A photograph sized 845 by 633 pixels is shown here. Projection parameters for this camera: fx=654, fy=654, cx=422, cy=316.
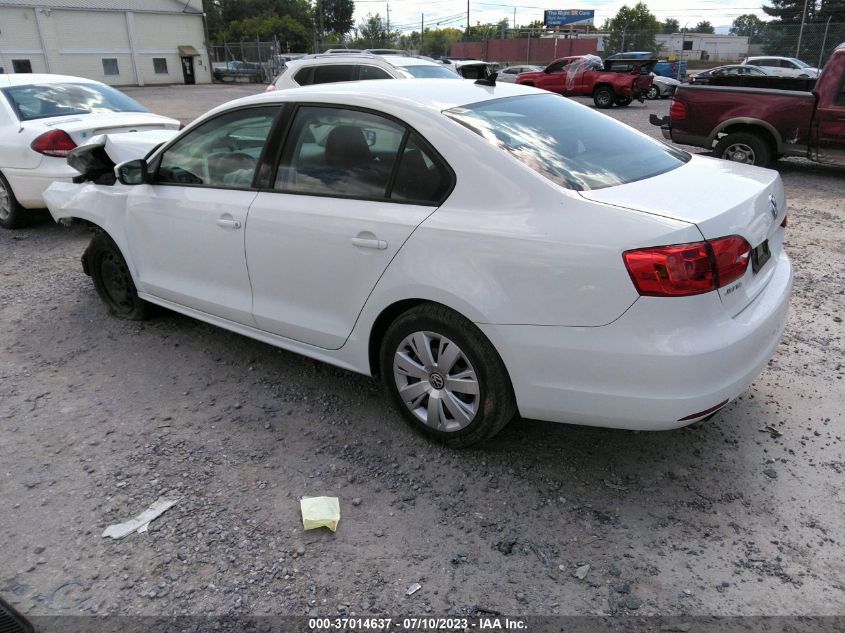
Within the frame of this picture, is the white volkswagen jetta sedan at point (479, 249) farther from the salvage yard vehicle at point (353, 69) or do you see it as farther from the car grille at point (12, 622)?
the salvage yard vehicle at point (353, 69)

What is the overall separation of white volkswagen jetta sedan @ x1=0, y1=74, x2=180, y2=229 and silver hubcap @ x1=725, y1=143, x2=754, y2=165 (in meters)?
7.62

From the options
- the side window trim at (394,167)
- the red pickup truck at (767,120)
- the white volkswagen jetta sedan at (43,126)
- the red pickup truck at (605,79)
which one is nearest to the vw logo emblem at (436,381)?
the side window trim at (394,167)

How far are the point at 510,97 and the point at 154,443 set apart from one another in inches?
102

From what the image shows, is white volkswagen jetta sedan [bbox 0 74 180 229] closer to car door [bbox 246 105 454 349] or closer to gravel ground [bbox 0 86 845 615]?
gravel ground [bbox 0 86 845 615]

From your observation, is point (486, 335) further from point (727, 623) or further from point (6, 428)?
point (6, 428)

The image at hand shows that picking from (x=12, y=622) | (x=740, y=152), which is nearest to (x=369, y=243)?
(x=12, y=622)

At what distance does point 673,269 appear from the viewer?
7.96ft

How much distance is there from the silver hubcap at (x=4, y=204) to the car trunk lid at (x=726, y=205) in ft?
22.9

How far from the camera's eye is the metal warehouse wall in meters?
46.8

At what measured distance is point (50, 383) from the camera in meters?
4.03

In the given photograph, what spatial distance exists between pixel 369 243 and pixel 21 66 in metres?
41.6

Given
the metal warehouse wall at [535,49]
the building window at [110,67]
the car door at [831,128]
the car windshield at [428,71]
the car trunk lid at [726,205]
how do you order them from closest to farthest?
the car trunk lid at [726,205] → the car door at [831,128] → the car windshield at [428,71] → the building window at [110,67] → the metal warehouse wall at [535,49]

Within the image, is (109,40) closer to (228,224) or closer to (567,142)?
(228,224)

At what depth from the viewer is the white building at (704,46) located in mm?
40719
